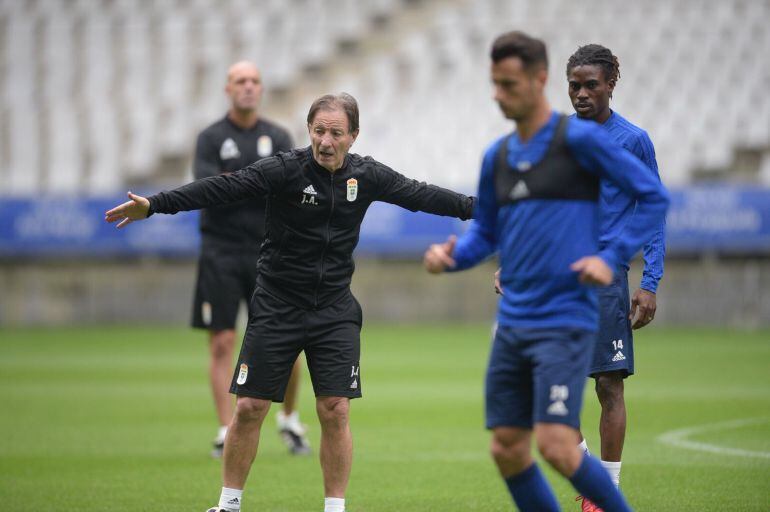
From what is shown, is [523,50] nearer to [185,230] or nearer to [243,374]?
[243,374]

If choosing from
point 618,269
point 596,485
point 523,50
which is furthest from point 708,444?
point 523,50

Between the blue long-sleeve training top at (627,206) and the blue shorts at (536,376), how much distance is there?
1535 mm

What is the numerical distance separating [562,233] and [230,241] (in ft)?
15.1

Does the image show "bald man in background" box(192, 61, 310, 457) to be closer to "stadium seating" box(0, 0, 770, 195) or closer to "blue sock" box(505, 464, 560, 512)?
"blue sock" box(505, 464, 560, 512)

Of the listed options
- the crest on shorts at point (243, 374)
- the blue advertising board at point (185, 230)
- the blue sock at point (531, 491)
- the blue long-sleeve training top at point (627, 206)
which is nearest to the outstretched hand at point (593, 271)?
the blue sock at point (531, 491)

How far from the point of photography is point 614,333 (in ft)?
20.9

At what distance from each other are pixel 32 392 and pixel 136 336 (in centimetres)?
688

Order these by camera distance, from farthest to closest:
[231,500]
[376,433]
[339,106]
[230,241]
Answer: [376,433] < [230,241] < [231,500] < [339,106]

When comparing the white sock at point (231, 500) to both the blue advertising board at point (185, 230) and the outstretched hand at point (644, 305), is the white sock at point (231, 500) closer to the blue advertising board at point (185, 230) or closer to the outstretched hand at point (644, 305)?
the outstretched hand at point (644, 305)

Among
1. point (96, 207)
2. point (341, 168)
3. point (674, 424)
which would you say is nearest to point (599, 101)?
point (341, 168)

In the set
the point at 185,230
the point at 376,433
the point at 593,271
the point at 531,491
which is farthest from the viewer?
the point at 185,230

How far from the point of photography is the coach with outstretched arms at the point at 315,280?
5.98 meters

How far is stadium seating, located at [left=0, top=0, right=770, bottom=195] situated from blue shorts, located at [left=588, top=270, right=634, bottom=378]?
1668 centimetres

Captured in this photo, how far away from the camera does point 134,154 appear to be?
23.7 meters
